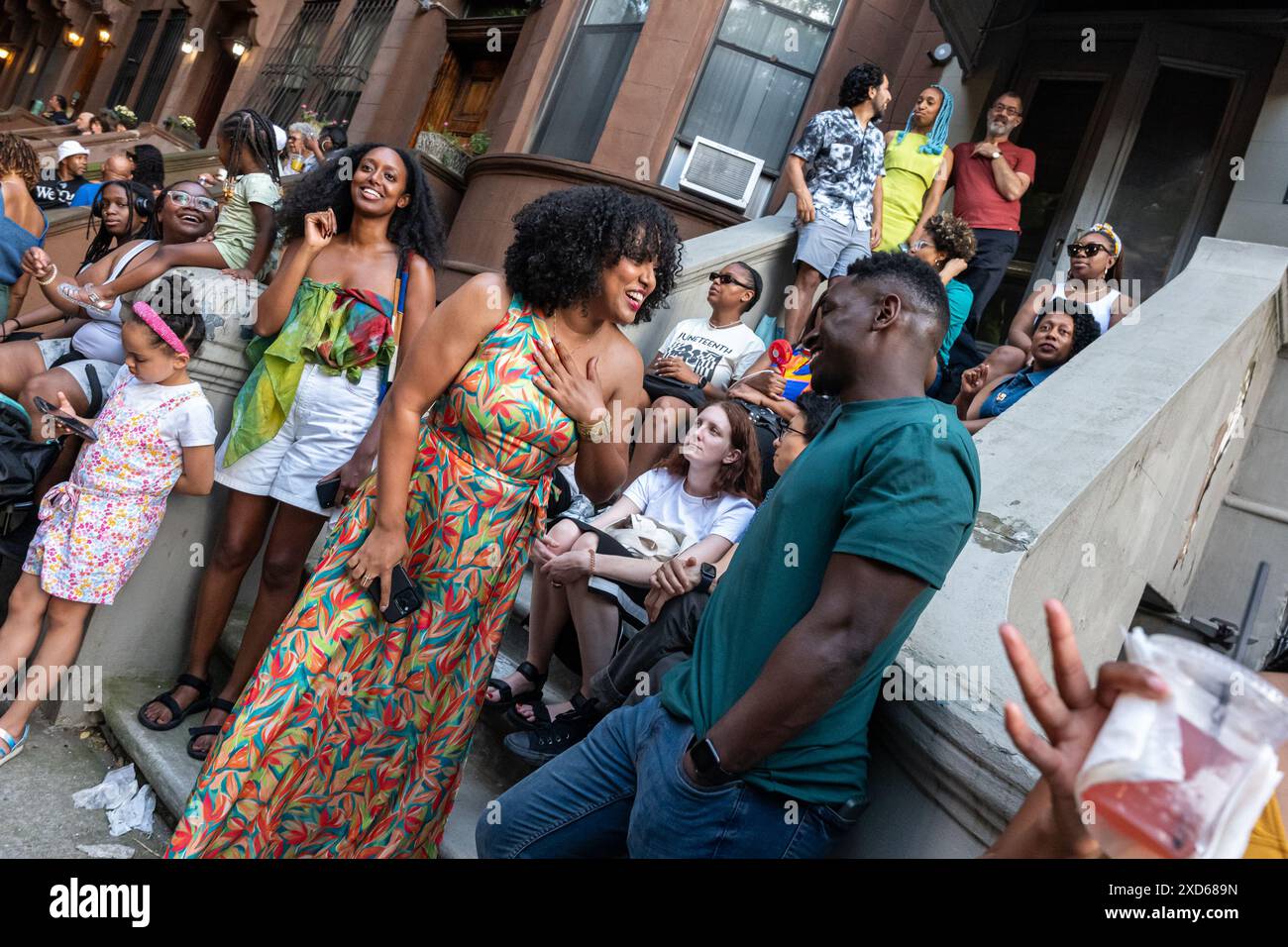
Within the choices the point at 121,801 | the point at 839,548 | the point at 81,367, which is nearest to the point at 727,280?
the point at 81,367

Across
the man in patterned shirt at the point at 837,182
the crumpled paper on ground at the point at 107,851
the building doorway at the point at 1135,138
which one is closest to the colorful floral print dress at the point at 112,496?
the crumpled paper on ground at the point at 107,851

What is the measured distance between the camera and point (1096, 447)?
12.2 feet

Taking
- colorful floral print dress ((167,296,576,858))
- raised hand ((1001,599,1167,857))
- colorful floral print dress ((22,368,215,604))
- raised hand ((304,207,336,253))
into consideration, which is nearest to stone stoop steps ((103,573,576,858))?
colorful floral print dress ((167,296,576,858))

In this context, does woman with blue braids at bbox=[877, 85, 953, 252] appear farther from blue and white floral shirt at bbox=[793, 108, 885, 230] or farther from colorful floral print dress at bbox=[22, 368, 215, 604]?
colorful floral print dress at bbox=[22, 368, 215, 604]

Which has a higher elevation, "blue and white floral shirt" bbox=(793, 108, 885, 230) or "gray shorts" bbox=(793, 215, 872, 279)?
"blue and white floral shirt" bbox=(793, 108, 885, 230)

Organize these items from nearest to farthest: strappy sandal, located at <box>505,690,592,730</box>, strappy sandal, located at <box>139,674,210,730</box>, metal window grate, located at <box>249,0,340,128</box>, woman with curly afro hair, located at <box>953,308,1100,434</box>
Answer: strappy sandal, located at <box>505,690,592,730</box>
strappy sandal, located at <box>139,674,210,730</box>
woman with curly afro hair, located at <box>953,308,1100,434</box>
metal window grate, located at <box>249,0,340,128</box>

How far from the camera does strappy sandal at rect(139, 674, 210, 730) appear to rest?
358 centimetres

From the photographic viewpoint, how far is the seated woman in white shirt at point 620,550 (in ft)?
11.5

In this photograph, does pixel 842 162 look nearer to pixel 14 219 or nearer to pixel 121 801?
pixel 14 219

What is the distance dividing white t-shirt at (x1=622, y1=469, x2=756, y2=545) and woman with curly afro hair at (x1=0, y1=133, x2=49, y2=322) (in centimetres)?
358

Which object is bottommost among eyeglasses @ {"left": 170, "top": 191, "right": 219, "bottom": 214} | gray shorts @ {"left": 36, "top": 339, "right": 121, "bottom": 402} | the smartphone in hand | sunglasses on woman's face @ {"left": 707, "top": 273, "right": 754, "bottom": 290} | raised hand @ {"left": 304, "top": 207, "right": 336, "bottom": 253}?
the smartphone in hand

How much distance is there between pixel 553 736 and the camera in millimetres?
3238

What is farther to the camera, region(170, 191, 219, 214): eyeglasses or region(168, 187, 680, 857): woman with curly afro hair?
region(170, 191, 219, 214): eyeglasses

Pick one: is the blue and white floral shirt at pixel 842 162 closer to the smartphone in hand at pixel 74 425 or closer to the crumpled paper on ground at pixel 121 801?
the smartphone in hand at pixel 74 425
